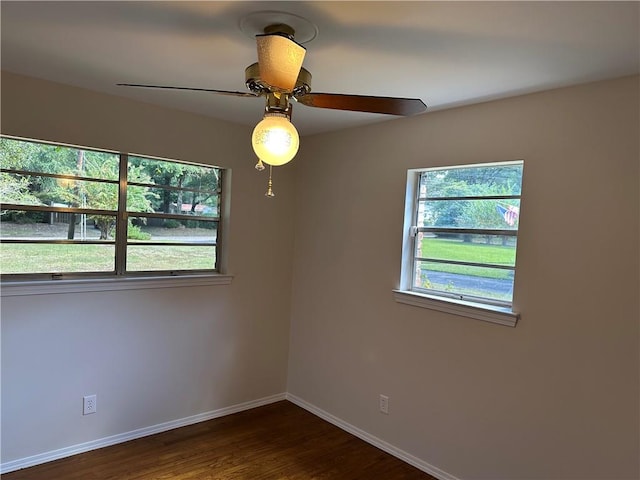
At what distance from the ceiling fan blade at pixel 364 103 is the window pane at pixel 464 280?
4.17 ft

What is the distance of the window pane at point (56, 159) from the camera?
261 cm

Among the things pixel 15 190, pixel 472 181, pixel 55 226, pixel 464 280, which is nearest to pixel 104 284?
pixel 55 226

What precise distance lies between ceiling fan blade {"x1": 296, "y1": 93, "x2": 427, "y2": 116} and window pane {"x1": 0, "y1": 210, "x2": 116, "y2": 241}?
1.86m

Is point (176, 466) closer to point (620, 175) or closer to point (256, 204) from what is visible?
point (256, 204)

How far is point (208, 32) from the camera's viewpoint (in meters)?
1.76

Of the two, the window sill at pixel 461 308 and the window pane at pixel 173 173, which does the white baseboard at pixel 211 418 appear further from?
the window pane at pixel 173 173

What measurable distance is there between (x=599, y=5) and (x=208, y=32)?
1411mm

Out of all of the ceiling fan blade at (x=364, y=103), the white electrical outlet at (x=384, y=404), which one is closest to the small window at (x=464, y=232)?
the white electrical outlet at (x=384, y=404)

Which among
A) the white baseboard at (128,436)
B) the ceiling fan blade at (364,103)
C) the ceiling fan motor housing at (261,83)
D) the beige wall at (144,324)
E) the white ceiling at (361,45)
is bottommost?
the white baseboard at (128,436)

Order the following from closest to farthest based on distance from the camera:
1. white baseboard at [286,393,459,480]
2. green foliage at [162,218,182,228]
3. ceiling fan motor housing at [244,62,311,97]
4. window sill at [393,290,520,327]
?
ceiling fan motor housing at [244,62,311,97] → window sill at [393,290,520,327] → white baseboard at [286,393,459,480] → green foliage at [162,218,182,228]

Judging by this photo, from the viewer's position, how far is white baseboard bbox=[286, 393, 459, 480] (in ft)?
9.17

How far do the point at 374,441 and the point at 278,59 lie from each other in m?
2.74

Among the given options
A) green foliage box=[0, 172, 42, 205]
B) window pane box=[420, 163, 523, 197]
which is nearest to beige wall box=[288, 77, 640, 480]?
window pane box=[420, 163, 523, 197]

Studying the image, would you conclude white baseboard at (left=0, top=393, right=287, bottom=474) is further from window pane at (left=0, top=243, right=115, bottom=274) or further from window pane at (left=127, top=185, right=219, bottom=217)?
window pane at (left=127, top=185, right=219, bottom=217)
